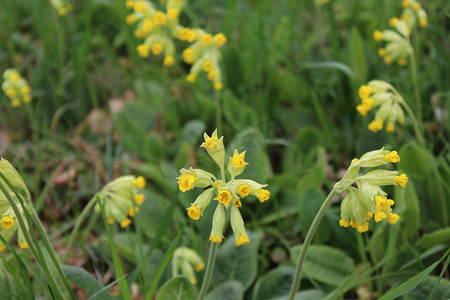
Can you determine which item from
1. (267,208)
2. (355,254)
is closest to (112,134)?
(267,208)

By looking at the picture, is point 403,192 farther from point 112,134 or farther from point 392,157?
point 112,134

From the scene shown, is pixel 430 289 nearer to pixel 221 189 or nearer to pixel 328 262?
pixel 328 262

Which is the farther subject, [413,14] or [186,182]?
[413,14]

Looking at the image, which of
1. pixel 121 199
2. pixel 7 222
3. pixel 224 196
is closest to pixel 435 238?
pixel 224 196

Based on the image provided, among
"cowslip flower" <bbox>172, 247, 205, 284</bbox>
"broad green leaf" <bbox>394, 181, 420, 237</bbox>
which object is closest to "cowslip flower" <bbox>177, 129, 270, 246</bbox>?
"cowslip flower" <bbox>172, 247, 205, 284</bbox>

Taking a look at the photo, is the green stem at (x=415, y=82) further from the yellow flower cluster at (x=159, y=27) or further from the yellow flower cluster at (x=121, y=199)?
the yellow flower cluster at (x=121, y=199)

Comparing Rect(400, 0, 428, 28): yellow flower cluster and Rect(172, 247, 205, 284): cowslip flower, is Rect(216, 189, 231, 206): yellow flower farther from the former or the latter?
Rect(400, 0, 428, 28): yellow flower cluster
